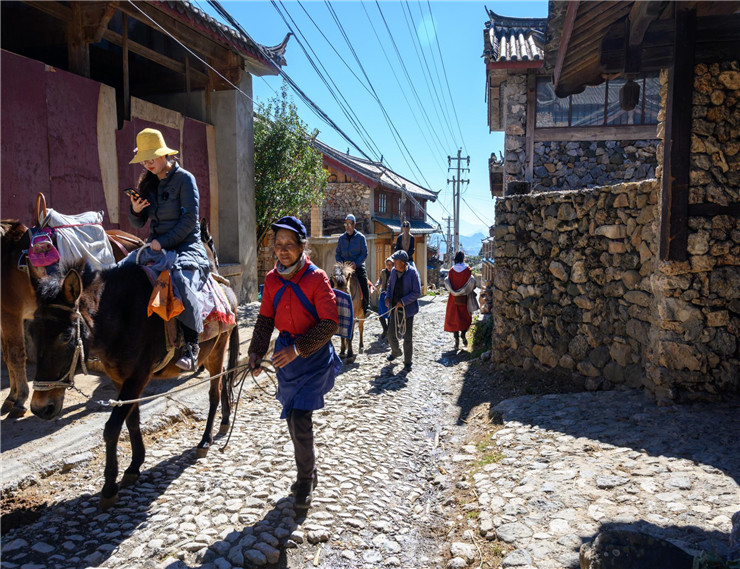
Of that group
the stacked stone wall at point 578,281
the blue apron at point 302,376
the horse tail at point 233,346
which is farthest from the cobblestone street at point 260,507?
the stacked stone wall at point 578,281

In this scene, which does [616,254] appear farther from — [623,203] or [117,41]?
[117,41]

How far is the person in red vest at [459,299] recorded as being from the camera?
35.1ft

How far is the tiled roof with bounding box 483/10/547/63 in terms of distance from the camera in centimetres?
1105

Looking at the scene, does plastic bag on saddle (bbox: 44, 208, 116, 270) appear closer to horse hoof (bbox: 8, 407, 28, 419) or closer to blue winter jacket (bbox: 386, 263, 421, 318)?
horse hoof (bbox: 8, 407, 28, 419)

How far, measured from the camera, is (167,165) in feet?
16.1

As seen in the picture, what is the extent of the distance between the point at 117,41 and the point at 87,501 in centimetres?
819

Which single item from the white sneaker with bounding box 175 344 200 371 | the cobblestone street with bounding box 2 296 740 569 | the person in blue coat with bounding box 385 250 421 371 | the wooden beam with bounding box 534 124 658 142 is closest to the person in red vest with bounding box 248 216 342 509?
the cobblestone street with bounding box 2 296 740 569

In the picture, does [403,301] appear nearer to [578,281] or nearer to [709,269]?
[578,281]

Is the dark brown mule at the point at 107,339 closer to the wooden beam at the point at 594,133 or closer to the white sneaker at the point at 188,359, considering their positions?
the white sneaker at the point at 188,359

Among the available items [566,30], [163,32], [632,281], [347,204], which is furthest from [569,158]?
[347,204]

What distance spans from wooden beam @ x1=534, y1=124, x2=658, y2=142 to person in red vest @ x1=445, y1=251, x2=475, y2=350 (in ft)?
11.1

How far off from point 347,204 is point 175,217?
67.8 feet

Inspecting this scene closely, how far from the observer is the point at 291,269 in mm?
3859

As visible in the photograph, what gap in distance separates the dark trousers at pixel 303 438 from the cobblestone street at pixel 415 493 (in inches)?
13.4
